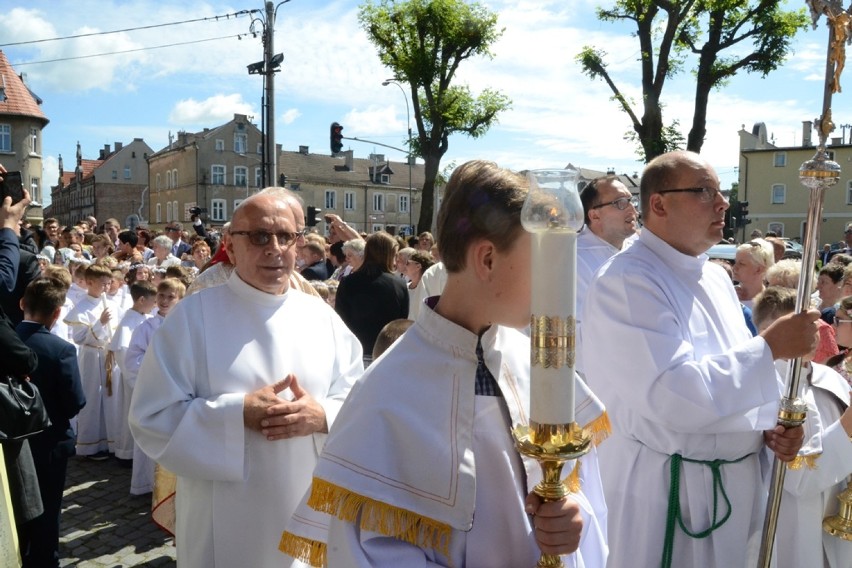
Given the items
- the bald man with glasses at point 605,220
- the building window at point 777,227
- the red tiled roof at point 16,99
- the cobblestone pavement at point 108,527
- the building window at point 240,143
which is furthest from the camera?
the building window at point 240,143

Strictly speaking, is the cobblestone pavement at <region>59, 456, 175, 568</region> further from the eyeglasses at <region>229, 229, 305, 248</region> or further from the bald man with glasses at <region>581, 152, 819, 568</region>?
the bald man with glasses at <region>581, 152, 819, 568</region>

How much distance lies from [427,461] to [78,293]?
305 inches

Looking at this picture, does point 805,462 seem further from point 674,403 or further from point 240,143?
point 240,143

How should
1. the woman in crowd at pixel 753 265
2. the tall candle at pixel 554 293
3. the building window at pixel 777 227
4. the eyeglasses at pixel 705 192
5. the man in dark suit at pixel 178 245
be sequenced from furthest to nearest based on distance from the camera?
1. the building window at pixel 777 227
2. the man in dark suit at pixel 178 245
3. the woman in crowd at pixel 753 265
4. the eyeglasses at pixel 705 192
5. the tall candle at pixel 554 293

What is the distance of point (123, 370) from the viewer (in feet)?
21.5

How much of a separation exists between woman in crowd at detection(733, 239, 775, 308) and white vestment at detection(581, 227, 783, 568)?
339cm

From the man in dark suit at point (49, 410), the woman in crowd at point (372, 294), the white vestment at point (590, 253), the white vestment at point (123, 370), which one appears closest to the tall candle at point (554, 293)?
the white vestment at point (590, 253)

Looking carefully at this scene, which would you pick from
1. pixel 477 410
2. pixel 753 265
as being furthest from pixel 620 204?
pixel 477 410

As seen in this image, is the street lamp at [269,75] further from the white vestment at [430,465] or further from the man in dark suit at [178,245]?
the white vestment at [430,465]

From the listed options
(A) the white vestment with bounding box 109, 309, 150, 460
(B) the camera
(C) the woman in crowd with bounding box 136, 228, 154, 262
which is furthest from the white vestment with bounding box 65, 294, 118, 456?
(C) the woman in crowd with bounding box 136, 228, 154, 262

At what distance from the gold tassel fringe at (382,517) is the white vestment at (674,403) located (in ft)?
4.12

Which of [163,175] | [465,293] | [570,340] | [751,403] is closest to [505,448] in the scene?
[465,293]

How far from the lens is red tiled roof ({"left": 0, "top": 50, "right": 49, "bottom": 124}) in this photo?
1578 inches

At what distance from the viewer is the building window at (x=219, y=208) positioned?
56.9 m
